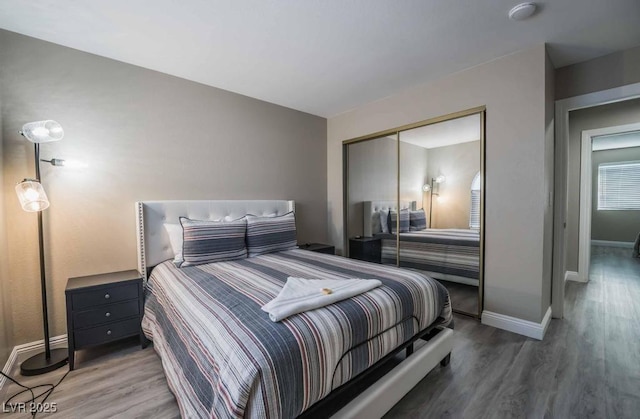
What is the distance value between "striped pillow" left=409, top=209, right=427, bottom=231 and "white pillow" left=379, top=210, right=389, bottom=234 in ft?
1.06

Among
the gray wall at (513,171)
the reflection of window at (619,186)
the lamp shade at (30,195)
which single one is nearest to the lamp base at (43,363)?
the lamp shade at (30,195)

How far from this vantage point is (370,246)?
379 cm

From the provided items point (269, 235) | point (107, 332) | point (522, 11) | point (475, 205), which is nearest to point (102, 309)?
point (107, 332)

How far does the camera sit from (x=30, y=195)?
70.9 inches

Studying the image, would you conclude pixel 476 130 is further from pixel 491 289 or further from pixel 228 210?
pixel 228 210

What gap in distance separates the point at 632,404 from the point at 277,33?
336 centimetres

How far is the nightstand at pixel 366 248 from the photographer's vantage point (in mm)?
3729

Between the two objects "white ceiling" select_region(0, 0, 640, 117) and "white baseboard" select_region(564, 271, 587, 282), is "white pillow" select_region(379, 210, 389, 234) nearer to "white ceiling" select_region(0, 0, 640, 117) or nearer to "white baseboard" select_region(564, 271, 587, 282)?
"white ceiling" select_region(0, 0, 640, 117)

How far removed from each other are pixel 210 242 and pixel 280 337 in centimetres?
159

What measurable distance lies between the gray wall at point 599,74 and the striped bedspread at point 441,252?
5.41 ft

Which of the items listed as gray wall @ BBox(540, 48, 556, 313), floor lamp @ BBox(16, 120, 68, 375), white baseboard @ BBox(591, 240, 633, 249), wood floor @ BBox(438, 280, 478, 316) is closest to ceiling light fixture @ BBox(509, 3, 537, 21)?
gray wall @ BBox(540, 48, 556, 313)

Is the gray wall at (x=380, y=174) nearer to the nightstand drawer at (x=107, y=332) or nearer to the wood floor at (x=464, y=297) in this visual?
the wood floor at (x=464, y=297)

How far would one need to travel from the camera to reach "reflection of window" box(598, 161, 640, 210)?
630cm

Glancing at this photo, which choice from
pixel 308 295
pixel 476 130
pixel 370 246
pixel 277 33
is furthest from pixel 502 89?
pixel 308 295
